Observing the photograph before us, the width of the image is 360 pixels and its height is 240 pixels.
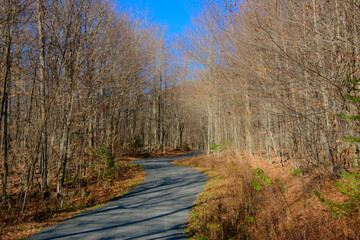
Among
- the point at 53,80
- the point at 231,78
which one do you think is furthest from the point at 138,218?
the point at 231,78

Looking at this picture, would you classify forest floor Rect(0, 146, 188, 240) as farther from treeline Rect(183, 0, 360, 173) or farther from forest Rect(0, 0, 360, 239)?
treeline Rect(183, 0, 360, 173)

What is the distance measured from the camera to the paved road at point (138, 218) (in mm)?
4598

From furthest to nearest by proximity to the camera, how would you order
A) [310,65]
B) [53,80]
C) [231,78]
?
1. [231,78]
2. [53,80]
3. [310,65]

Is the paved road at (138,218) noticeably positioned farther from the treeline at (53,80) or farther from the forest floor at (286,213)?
the treeline at (53,80)

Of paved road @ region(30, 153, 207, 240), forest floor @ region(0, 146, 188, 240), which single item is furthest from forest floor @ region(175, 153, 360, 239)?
forest floor @ region(0, 146, 188, 240)

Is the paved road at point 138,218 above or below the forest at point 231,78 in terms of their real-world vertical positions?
below

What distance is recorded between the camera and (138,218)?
553 centimetres

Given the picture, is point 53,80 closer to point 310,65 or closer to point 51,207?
point 51,207

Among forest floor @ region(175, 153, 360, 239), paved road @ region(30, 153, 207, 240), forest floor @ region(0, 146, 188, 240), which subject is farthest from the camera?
forest floor @ region(0, 146, 188, 240)

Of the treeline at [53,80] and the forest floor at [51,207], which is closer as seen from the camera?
the forest floor at [51,207]

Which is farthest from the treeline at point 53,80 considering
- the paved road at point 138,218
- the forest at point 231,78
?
the paved road at point 138,218

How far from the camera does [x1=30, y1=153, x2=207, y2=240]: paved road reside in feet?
15.1

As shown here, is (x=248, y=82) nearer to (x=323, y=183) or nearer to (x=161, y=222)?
(x=323, y=183)

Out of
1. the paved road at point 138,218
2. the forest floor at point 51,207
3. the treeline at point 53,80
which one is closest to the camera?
the paved road at point 138,218
